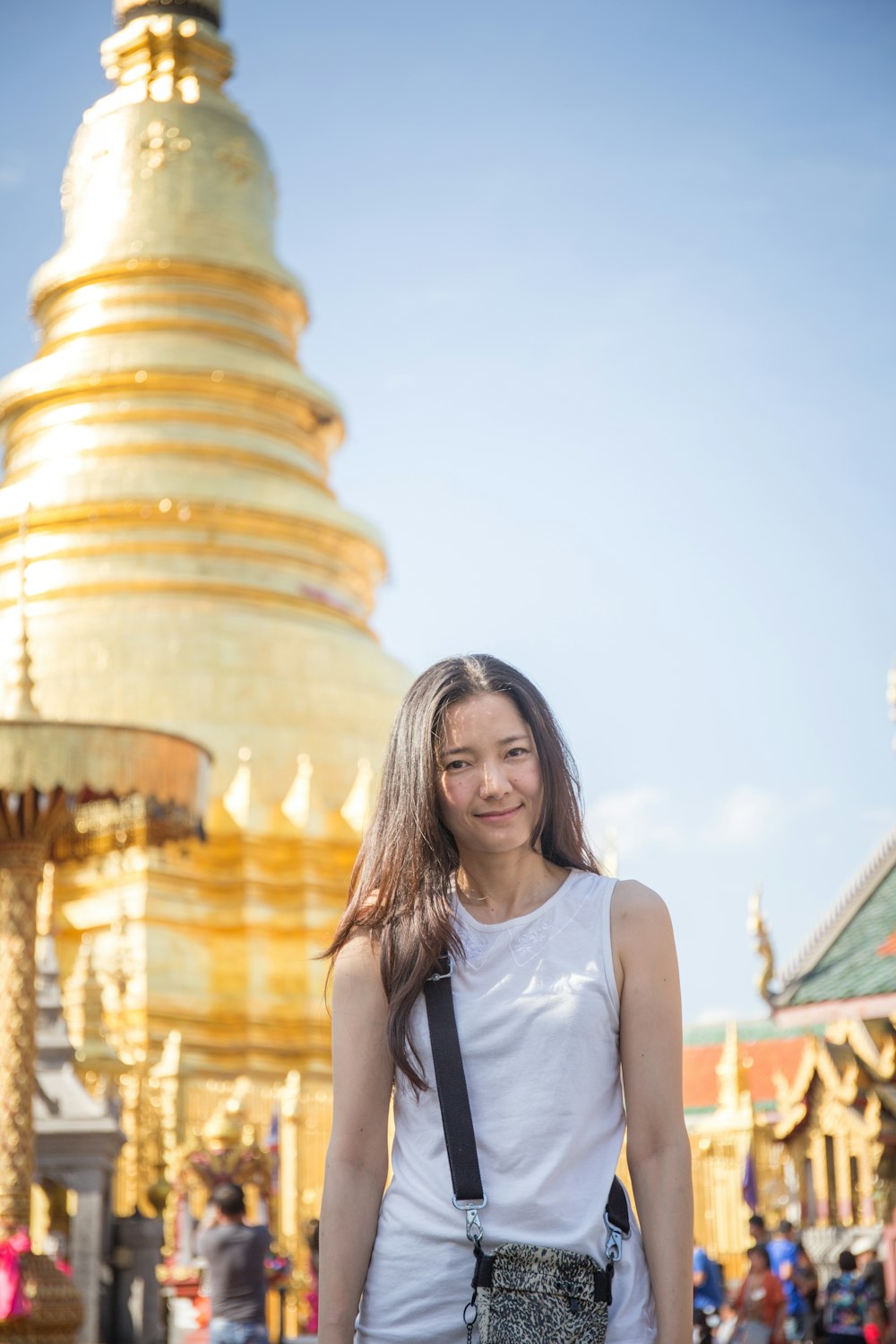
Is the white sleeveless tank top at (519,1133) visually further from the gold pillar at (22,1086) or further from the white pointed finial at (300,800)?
the white pointed finial at (300,800)

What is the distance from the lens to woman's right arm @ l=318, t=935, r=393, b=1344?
2.20 meters

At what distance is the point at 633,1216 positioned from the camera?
216 cm

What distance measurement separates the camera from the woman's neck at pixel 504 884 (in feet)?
7.59

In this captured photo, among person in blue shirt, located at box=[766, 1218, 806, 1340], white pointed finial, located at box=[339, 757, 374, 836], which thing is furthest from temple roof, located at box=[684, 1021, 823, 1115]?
person in blue shirt, located at box=[766, 1218, 806, 1340]

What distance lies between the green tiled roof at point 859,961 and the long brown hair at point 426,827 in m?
10.5

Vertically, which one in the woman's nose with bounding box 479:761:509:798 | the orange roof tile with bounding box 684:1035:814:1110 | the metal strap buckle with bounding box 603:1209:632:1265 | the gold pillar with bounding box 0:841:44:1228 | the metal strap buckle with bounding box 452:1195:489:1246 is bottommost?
the metal strap buckle with bounding box 603:1209:632:1265

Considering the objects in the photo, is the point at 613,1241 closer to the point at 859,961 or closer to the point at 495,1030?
the point at 495,1030

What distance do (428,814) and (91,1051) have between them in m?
13.7

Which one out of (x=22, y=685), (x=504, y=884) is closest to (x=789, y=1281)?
(x=22, y=685)

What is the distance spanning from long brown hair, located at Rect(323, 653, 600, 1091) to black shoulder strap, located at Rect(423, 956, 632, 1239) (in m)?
0.05

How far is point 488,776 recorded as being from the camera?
230cm

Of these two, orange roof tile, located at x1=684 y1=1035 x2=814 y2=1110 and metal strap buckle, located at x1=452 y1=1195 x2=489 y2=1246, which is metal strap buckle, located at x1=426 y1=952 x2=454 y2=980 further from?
orange roof tile, located at x1=684 y1=1035 x2=814 y2=1110

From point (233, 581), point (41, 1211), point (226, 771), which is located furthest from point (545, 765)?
point (233, 581)

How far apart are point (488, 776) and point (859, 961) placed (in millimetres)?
11170
